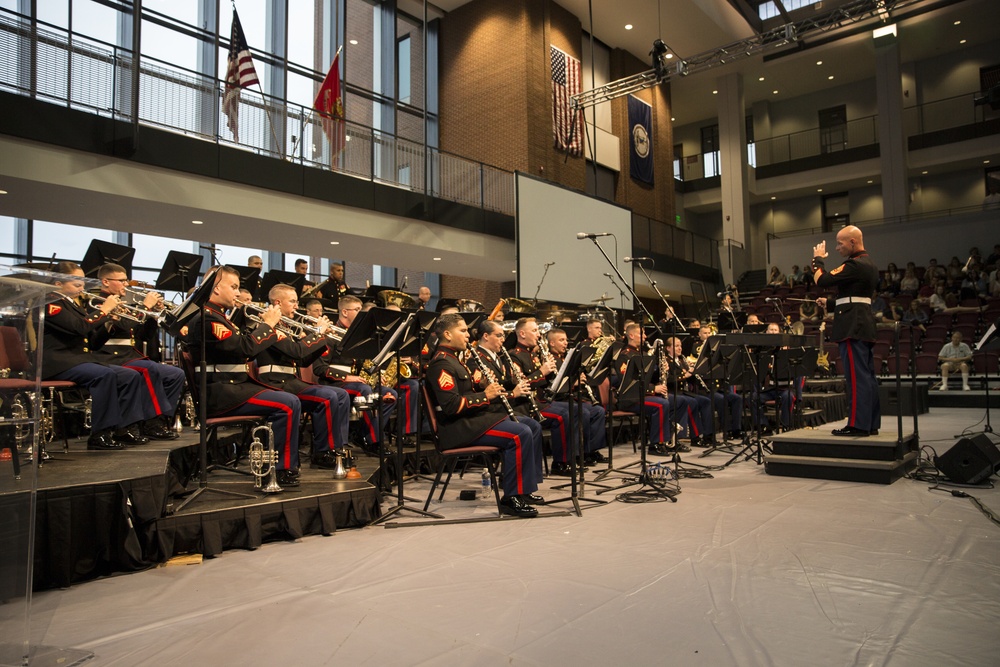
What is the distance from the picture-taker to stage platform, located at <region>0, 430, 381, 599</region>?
3.54 metres

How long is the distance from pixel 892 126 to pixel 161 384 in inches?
898

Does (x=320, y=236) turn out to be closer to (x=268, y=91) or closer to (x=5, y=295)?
(x=268, y=91)

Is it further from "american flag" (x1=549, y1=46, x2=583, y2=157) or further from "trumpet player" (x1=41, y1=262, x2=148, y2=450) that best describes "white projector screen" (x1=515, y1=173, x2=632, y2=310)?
"trumpet player" (x1=41, y1=262, x2=148, y2=450)

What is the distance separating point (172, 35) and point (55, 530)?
1288 centimetres

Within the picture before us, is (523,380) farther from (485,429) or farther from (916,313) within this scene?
(916,313)

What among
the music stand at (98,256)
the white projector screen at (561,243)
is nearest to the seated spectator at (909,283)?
the white projector screen at (561,243)

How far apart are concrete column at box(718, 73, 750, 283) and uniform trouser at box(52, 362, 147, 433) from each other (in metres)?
20.5

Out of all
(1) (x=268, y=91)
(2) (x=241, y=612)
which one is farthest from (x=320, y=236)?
(2) (x=241, y=612)

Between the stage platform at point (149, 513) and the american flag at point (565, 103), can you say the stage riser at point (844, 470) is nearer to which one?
the stage platform at point (149, 513)

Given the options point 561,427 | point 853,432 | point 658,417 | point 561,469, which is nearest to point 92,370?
point 561,427

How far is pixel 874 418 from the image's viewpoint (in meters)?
6.33

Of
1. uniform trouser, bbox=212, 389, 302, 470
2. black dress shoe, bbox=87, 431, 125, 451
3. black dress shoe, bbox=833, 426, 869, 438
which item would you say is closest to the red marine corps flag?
black dress shoe, bbox=87, 431, 125, 451

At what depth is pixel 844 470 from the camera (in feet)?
20.4

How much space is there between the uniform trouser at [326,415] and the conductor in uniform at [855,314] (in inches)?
171
